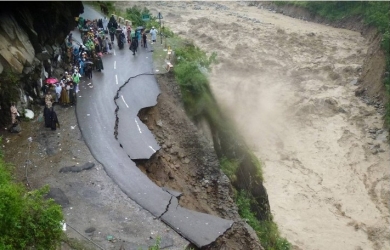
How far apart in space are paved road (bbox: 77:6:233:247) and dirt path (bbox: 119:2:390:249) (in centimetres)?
905

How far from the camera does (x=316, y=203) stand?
25.9 meters

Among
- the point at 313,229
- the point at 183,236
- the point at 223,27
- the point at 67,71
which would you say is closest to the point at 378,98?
the point at 313,229

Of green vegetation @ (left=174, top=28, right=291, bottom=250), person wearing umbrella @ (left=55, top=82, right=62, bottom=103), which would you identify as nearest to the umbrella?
person wearing umbrella @ (left=55, top=82, right=62, bottom=103)

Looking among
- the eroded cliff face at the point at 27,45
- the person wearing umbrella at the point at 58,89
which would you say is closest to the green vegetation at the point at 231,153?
the person wearing umbrella at the point at 58,89

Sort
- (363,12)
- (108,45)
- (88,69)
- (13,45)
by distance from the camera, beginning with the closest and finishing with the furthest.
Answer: (13,45), (88,69), (108,45), (363,12)

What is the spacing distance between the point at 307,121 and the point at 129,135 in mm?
18837

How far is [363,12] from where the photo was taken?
5300 centimetres

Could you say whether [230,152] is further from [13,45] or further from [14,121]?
[13,45]

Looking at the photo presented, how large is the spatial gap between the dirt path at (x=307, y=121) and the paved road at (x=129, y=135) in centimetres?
905

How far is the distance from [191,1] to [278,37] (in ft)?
62.0

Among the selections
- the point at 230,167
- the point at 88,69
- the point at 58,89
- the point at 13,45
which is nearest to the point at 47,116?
the point at 58,89

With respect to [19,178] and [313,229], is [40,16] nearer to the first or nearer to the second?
[19,178]

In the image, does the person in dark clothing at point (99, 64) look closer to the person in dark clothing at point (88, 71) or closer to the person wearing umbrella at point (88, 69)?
the person wearing umbrella at point (88, 69)

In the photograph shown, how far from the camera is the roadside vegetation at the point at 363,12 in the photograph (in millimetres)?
38419
